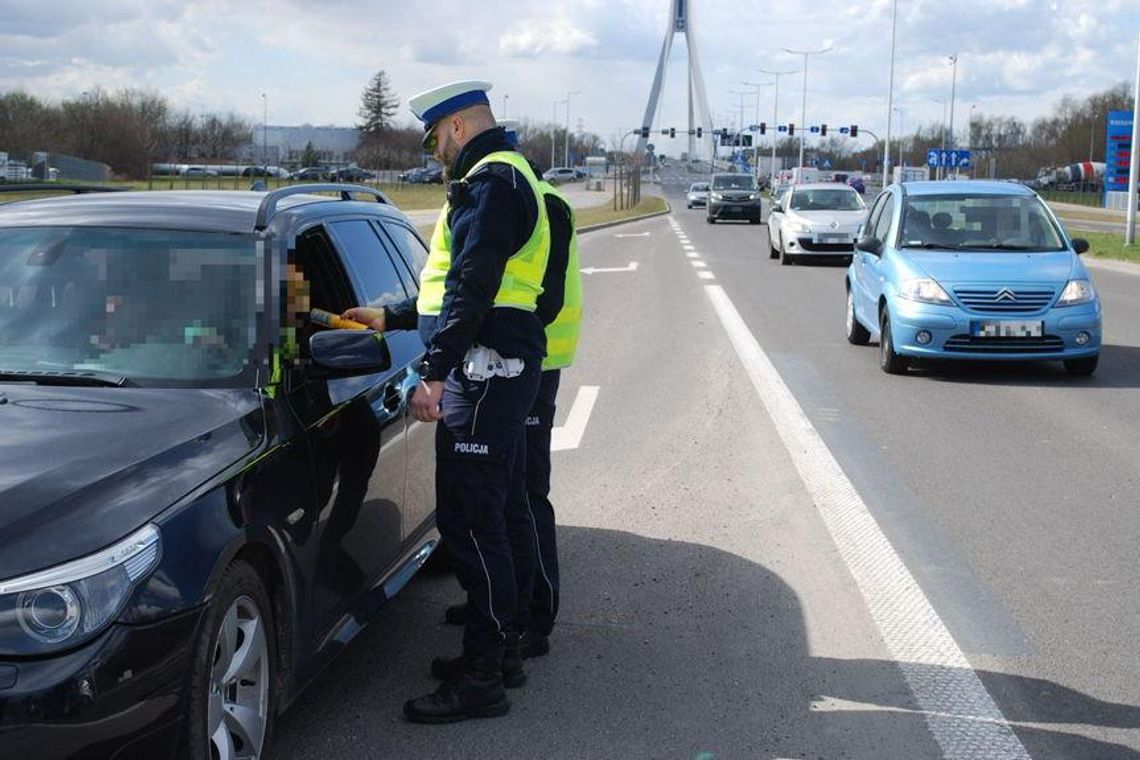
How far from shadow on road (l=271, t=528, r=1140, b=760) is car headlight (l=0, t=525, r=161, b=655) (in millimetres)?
1130

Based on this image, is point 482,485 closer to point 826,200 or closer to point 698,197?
point 826,200

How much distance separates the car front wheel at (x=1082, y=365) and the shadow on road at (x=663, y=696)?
6694mm

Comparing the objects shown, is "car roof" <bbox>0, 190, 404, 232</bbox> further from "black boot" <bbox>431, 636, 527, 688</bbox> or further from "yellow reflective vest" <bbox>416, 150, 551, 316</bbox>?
"black boot" <bbox>431, 636, 527, 688</bbox>

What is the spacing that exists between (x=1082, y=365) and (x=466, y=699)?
8.49 meters

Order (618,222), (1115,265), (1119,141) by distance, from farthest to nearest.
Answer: (1119,141)
(618,222)
(1115,265)

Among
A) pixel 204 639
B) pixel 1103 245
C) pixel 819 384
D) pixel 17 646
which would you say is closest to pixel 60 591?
pixel 17 646

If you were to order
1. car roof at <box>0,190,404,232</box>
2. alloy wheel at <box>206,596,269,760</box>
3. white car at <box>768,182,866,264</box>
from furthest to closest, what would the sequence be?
white car at <box>768,182,866,264</box> → car roof at <box>0,190,404,232</box> → alloy wheel at <box>206,596,269,760</box>

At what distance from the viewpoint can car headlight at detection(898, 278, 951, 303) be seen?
10742 millimetres

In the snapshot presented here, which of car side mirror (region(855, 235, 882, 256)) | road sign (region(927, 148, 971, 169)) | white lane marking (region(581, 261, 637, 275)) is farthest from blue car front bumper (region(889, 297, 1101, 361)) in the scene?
road sign (region(927, 148, 971, 169))

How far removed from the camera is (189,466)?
124 inches

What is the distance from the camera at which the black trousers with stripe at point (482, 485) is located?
398cm

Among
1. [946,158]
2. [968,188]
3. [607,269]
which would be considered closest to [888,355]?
[968,188]

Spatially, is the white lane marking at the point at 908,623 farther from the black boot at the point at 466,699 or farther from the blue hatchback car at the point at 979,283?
the blue hatchback car at the point at 979,283

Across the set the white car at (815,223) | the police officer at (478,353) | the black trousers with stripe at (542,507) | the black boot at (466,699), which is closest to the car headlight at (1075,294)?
the black trousers with stripe at (542,507)
